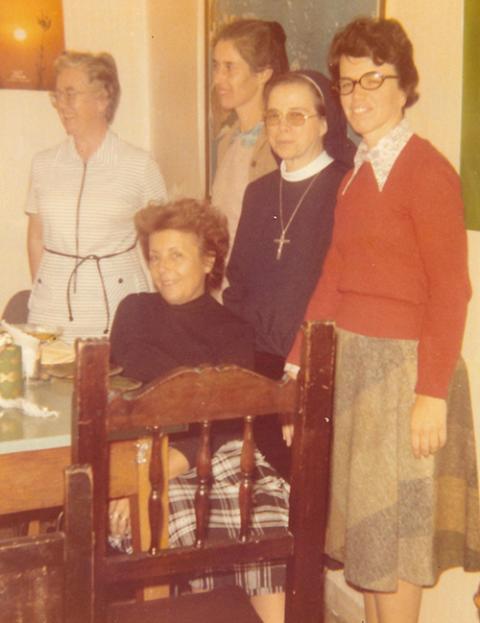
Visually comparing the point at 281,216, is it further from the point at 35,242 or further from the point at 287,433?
the point at 35,242

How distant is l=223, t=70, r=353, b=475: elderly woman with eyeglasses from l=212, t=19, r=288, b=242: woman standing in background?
29 cm

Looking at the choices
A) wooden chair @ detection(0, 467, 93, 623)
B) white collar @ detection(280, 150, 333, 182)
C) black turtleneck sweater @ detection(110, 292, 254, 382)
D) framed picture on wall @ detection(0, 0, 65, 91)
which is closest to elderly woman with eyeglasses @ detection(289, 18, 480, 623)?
white collar @ detection(280, 150, 333, 182)

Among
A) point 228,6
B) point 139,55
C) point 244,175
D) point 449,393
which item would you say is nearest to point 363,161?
point 449,393

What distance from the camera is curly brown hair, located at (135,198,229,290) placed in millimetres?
2027

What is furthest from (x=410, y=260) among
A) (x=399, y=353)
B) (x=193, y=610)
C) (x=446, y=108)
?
(x=193, y=610)

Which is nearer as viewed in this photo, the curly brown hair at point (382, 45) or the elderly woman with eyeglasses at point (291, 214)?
the curly brown hair at point (382, 45)

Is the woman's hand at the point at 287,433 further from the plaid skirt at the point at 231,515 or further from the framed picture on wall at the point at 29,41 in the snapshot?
the framed picture on wall at the point at 29,41

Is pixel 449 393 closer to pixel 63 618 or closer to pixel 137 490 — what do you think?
pixel 137 490

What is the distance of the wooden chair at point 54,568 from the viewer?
29.2 inches

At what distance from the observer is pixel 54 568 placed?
779mm

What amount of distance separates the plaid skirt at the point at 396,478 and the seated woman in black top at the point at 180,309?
0.38 metres

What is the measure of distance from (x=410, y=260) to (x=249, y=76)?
3.13ft

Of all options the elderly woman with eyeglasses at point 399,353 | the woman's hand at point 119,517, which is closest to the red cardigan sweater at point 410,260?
the elderly woman with eyeglasses at point 399,353

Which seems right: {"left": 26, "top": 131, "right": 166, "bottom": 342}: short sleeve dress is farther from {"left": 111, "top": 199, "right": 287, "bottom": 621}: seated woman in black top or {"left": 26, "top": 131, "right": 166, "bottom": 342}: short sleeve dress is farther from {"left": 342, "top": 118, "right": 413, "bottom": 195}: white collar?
{"left": 342, "top": 118, "right": 413, "bottom": 195}: white collar
